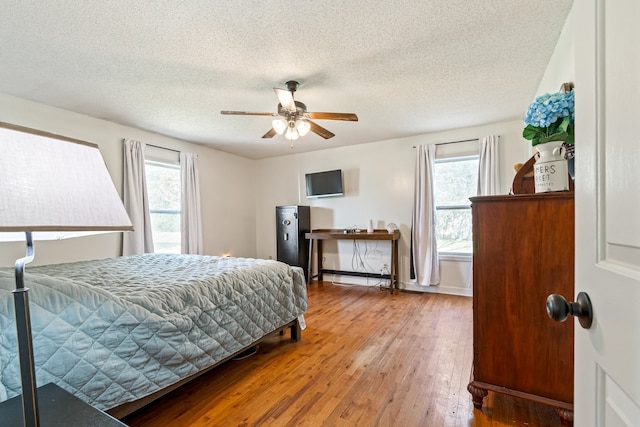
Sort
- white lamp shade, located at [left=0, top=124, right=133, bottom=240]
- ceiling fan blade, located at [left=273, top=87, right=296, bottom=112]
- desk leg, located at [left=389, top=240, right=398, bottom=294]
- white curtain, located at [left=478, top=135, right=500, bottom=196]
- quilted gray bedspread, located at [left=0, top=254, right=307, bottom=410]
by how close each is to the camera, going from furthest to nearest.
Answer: desk leg, located at [left=389, top=240, right=398, bottom=294]
white curtain, located at [left=478, top=135, right=500, bottom=196]
ceiling fan blade, located at [left=273, top=87, right=296, bottom=112]
quilted gray bedspread, located at [left=0, top=254, right=307, bottom=410]
white lamp shade, located at [left=0, top=124, right=133, bottom=240]

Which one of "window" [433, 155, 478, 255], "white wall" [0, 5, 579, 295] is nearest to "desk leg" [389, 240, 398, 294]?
"white wall" [0, 5, 579, 295]

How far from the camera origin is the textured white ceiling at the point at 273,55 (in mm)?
1766

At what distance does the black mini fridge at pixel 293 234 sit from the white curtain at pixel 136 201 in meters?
2.12

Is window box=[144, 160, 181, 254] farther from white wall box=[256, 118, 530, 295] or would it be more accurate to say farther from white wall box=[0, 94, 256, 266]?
white wall box=[256, 118, 530, 295]

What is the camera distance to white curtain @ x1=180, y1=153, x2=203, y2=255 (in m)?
4.42

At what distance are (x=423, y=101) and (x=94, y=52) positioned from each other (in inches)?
117

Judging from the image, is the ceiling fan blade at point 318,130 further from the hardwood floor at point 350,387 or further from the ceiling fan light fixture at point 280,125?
the hardwood floor at point 350,387

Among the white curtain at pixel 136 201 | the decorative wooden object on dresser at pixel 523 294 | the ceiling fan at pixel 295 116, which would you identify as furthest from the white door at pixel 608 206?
the white curtain at pixel 136 201

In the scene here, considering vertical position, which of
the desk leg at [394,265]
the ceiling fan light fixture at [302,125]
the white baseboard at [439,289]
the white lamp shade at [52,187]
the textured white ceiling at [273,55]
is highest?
the textured white ceiling at [273,55]

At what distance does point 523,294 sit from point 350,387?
1.18 metres

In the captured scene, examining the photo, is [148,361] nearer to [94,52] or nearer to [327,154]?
[94,52]

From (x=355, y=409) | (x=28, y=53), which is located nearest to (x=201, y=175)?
(x=28, y=53)

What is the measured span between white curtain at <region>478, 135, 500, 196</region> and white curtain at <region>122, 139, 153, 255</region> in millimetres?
4505

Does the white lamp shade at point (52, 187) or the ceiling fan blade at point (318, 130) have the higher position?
the ceiling fan blade at point (318, 130)
